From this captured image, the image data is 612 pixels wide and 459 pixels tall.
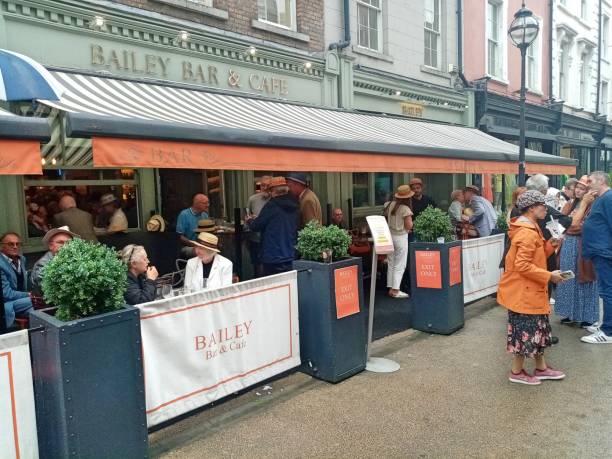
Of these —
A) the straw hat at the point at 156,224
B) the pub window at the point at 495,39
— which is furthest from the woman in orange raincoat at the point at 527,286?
the pub window at the point at 495,39

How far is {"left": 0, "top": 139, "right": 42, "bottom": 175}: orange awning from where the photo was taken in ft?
10.6

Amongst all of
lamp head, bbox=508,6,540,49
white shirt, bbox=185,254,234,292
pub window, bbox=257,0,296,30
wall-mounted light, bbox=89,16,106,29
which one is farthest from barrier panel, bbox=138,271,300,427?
lamp head, bbox=508,6,540,49

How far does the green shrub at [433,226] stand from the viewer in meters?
5.83

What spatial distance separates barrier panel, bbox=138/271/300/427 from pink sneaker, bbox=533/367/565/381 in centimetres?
211

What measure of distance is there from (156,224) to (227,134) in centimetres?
302

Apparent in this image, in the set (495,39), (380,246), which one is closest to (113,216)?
(380,246)

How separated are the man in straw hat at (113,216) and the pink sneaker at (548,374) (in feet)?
17.7

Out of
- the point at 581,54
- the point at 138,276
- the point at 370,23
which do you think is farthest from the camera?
the point at 581,54

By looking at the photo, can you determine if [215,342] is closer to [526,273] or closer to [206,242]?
[206,242]

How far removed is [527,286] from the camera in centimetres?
406

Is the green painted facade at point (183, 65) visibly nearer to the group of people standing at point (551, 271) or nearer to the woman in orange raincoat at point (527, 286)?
the group of people standing at point (551, 271)

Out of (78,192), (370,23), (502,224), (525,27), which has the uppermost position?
(370,23)

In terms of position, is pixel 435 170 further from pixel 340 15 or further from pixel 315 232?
pixel 340 15

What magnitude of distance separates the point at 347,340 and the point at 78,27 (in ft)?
15.4
